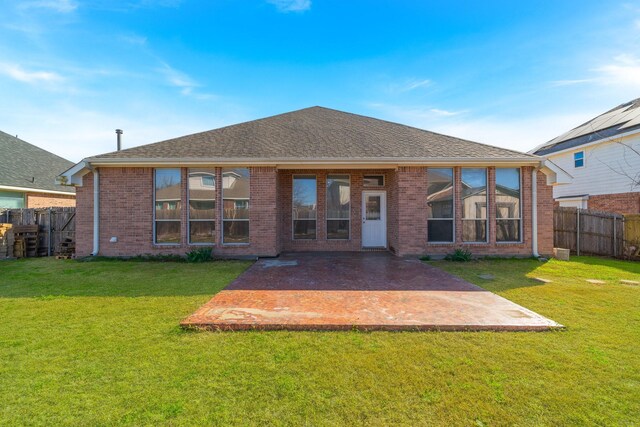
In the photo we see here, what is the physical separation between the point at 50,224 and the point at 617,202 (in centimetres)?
2603

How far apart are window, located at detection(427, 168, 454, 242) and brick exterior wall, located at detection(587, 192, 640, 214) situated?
12.0 metres

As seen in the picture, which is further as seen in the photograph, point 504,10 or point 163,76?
point 163,76

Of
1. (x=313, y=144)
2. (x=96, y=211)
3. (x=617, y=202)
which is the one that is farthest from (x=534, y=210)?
(x=96, y=211)

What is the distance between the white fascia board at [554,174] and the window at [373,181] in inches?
201

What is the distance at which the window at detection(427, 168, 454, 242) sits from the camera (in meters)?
9.45

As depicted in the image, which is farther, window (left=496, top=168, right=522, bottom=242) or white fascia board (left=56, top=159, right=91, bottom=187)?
window (left=496, top=168, right=522, bottom=242)

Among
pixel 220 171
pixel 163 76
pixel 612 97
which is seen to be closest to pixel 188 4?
pixel 163 76

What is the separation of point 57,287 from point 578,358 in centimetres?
881

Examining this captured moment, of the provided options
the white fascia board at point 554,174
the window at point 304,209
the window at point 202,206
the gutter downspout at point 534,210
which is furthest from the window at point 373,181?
the window at point 202,206

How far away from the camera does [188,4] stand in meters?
9.05

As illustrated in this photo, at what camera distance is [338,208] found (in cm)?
1084

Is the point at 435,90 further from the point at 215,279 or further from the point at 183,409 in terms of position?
the point at 183,409

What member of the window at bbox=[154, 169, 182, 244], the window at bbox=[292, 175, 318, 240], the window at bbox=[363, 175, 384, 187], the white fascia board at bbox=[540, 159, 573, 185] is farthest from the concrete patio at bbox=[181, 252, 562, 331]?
the white fascia board at bbox=[540, 159, 573, 185]

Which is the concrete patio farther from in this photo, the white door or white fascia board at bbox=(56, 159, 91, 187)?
white fascia board at bbox=(56, 159, 91, 187)
